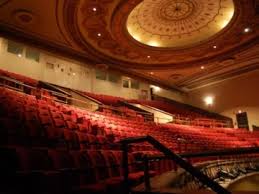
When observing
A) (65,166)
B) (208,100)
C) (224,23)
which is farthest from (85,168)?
(208,100)

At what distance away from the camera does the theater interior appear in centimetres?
115

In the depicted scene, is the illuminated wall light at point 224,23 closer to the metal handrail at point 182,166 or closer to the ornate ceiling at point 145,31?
the ornate ceiling at point 145,31

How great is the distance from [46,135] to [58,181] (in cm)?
49

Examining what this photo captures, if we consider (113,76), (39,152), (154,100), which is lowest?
(39,152)

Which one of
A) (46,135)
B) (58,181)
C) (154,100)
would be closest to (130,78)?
(154,100)

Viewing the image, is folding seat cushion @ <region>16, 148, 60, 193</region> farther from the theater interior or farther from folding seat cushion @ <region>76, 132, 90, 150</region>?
folding seat cushion @ <region>76, 132, 90, 150</region>

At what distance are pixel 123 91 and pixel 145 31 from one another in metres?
1.80

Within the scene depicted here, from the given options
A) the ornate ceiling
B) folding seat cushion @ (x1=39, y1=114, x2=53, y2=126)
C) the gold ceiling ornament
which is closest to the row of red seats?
folding seat cushion @ (x1=39, y1=114, x2=53, y2=126)

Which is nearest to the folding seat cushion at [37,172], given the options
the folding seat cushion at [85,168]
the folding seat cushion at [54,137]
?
the folding seat cushion at [85,168]

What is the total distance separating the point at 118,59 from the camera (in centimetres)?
489

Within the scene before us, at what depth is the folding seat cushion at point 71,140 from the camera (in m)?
1.50

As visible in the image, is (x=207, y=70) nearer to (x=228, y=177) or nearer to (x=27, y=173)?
(x=228, y=177)

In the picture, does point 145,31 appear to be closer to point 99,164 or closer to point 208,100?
point 208,100

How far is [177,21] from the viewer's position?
412cm
